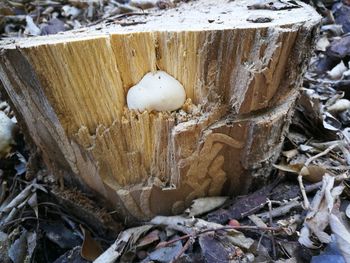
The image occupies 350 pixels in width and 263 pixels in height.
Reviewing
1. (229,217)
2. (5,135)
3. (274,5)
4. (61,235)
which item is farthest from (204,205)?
(5,135)

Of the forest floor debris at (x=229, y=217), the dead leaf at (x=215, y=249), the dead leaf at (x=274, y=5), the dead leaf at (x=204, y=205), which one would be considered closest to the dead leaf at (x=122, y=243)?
the forest floor debris at (x=229, y=217)

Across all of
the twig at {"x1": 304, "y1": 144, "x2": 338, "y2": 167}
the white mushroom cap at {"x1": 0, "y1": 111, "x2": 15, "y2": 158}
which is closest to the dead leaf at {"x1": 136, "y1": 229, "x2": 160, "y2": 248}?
the twig at {"x1": 304, "y1": 144, "x2": 338, "y2": 167}

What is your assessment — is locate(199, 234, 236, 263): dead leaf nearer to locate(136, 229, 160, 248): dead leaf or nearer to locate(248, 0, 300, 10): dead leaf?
locate(136, 229, 160, 248): dead leaf

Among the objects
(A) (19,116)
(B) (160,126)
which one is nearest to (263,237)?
(B) (160,126)

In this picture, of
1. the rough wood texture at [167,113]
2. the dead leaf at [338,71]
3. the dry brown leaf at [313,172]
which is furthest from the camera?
the dead leaf at [338,71]

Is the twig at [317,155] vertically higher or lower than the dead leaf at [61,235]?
higher

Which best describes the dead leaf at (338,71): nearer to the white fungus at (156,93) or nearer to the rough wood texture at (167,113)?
the rough wood texture at (167,113)
